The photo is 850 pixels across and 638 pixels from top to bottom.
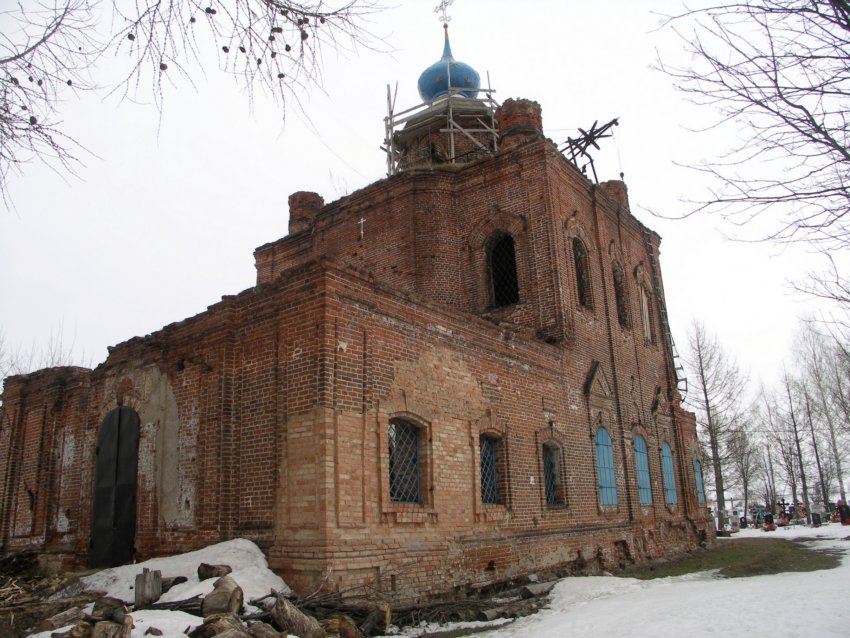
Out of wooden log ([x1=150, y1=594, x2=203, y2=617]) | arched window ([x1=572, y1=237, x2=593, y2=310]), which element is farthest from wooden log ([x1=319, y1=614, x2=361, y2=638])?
arched window ([x1=572, y1=237, x2=593, y2=310])

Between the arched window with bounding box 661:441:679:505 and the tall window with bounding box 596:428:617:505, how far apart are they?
12.2 feet

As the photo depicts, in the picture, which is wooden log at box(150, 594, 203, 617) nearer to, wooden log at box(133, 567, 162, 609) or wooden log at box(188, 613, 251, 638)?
wooden log at box(133, 567, 162, 609)

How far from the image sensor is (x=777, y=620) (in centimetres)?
722

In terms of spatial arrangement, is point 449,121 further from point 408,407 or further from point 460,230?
point 408,407

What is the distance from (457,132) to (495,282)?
6782 mm

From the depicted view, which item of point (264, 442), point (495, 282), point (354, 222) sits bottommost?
point (264, 442)

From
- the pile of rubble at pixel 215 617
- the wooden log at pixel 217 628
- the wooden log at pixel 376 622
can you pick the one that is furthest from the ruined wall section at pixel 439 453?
Result: the wooden log at pixel 217 628

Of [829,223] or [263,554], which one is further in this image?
[263,554]

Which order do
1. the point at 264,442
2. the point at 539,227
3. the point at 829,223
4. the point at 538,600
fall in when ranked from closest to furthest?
the point at 829,223, the point at 264,442, the point at 538,600, the point at 539,227

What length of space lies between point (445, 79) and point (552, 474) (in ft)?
47.9

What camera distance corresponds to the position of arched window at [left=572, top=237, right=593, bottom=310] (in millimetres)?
16672

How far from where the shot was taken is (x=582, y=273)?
17000mm

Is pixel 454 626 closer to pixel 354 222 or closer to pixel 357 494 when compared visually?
pixel 357 494

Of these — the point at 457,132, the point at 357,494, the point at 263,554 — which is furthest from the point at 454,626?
the point at 457,132
